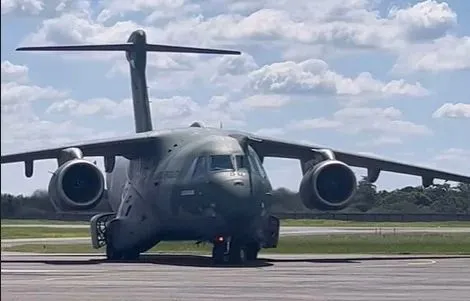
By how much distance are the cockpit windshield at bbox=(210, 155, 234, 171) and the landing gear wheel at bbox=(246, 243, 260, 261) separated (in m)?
2.93

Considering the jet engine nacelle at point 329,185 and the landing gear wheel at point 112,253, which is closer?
the jet engine nacelle at point 329,185

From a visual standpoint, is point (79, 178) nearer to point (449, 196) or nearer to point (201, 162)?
point (201, 162)

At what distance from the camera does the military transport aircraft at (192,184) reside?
31.5 m

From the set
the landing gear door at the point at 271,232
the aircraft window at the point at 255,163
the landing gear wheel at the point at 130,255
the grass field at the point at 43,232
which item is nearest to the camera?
the aircraft window at the point at 255,163

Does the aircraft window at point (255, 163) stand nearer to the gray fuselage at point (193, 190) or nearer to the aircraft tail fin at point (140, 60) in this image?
the gray fuselage at point (193, 190)

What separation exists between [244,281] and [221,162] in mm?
8753

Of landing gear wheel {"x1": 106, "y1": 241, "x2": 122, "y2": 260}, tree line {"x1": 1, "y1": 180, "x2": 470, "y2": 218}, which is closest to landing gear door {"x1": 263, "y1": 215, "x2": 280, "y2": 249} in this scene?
landing gear wheel {"x1": 106, "y1": 241, "x2": 122, "y2": 260}

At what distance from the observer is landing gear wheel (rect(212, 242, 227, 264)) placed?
107 feet

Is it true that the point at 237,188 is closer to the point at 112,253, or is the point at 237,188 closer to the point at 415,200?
the point at 112,253

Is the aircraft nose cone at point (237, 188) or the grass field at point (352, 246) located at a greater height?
the aircraft nose cone at point (237, 188)

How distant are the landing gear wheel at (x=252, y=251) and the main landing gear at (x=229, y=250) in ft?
0.35

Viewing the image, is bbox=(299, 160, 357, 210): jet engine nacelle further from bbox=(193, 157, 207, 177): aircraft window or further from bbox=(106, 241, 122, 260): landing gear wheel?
bbox=(106, 241, 122, 260): landing gear wheel

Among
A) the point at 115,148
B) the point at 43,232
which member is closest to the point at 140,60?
the point at 115,148

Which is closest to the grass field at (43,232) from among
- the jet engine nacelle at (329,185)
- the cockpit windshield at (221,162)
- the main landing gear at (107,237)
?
the main landing gear at (107,237)
